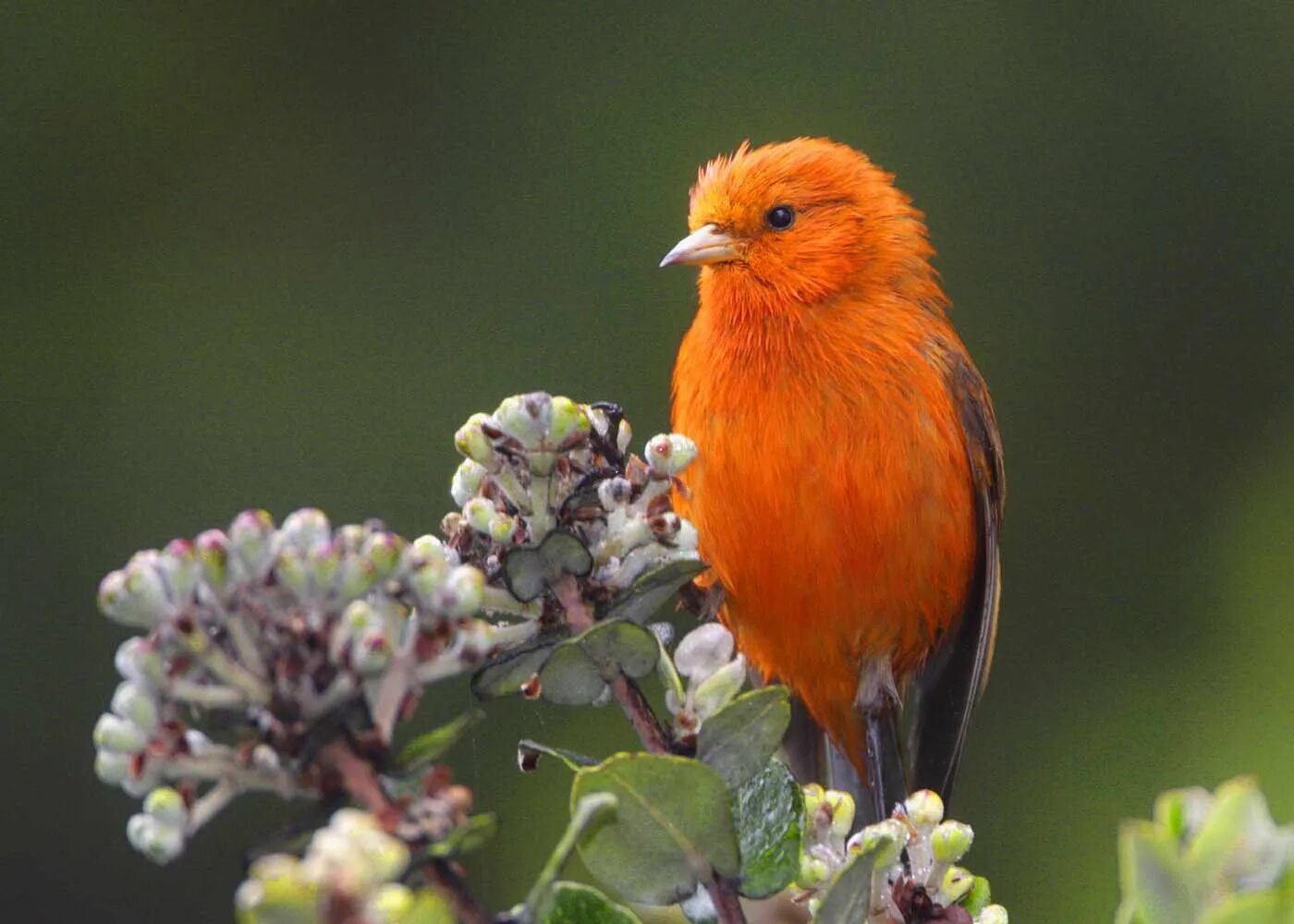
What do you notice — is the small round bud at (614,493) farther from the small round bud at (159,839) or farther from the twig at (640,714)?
the small round bud at (159,839)

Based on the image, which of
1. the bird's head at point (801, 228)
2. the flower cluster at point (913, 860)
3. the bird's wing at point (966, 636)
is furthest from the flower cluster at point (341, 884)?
the bird's wing at point (966, 636)

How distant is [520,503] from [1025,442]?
15.9 ft

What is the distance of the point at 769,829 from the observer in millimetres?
1417

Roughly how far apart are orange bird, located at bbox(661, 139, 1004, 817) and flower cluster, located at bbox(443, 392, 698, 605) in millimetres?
1552

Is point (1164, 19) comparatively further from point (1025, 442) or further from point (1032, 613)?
point (1032, 613)

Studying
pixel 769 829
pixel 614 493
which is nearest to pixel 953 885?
pixel 769 829

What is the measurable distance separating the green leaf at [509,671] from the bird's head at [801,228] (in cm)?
197

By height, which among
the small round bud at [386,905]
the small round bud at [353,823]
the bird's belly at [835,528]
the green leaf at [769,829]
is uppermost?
the small round bud at [353,823]

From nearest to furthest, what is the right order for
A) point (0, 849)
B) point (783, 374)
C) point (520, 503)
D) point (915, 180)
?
point (520, 503), point (783, 374), point (0, 849), point (915, 180)

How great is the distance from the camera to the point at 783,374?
3174 mm

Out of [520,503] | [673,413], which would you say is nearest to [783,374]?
[673,413]

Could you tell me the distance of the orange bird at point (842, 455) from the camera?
317cm

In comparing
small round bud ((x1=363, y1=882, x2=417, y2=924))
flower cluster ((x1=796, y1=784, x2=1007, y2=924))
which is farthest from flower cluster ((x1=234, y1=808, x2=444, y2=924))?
flower cluster ((x1=796, y1=784, x2=1007, y2=924))

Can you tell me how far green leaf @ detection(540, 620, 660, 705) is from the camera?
1371 mm
